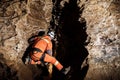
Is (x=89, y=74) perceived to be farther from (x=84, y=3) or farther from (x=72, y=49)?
(x=84, y=3)

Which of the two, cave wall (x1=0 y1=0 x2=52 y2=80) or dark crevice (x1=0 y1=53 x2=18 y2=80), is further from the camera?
cave wall (x1=0 y1=0 x2=52 y2=80)

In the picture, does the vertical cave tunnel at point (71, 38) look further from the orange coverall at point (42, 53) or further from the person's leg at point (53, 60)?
the orange coverall at point (42, 53)

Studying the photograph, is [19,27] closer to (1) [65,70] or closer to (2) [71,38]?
(2) [71,38]

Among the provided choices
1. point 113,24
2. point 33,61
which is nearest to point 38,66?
point 33,61

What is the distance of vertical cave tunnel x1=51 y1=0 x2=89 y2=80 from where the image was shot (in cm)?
531

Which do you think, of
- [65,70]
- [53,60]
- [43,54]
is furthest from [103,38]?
[43,54]

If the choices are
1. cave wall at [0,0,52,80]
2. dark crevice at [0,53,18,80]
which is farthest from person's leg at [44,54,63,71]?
dark crevice at [0,53,18,80]

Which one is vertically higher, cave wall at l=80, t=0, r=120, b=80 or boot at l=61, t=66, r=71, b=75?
cave wall at l=80, t=0, r=120, b=80

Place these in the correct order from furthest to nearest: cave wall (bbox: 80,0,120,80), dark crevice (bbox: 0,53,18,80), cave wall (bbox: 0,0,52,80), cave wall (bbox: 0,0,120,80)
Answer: cave wall (bbox: 0,0,52,80) < dark crevice (bbox: 0,53,18,80) < cave wall (bbox: 0,0,120,80) < cave wall (bbox: 80,0,120,80)

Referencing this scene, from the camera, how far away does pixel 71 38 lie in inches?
239

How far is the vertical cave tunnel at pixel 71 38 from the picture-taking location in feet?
17.4

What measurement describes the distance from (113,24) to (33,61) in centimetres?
252

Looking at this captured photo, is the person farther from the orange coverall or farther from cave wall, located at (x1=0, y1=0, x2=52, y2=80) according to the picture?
cave wall, located at (x1=0, y1=0, x2=52, y2=80)

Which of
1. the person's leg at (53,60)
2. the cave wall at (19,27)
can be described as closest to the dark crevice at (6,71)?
the cave wall at (19,27)
